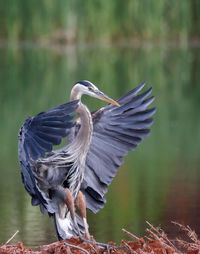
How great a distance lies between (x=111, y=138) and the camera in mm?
5023

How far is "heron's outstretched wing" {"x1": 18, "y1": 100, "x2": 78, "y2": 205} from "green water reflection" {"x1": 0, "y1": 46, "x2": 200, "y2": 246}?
4.13 feet

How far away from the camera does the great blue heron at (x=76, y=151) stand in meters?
4.31

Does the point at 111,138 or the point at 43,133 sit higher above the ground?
the point at 43,133

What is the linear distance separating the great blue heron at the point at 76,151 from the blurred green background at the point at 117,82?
33.6 inches

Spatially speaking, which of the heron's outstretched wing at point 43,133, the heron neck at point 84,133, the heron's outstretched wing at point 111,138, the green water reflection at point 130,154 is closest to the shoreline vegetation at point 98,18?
the green water reflection at point 130,154

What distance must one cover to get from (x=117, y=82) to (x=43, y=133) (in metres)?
13.2

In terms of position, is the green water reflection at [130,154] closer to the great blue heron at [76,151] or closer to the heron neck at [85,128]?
the great blue heron at [76,151]

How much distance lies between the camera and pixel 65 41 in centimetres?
2720

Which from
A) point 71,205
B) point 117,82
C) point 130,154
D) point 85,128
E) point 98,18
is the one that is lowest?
point 130,154

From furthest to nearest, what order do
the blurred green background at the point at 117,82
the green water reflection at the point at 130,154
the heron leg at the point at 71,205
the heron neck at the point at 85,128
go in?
1. the blurred green background at the point at 117,82
2. the green water reflection at the point at 130,154
3. the heron neck at the point at 85,128
4. the heron leg at the point at 71,205

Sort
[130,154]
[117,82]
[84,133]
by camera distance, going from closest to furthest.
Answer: [84,133], [130,154], [117,82]

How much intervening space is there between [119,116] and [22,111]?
7.69 meters

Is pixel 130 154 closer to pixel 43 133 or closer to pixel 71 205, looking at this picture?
pixel 71 205

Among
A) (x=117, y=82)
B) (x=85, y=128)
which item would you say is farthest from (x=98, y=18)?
(x=85, y=128)
